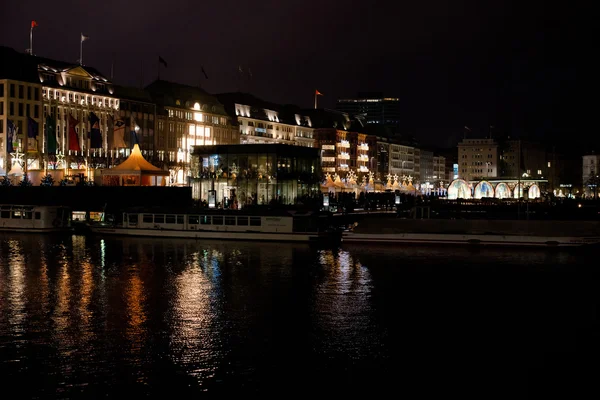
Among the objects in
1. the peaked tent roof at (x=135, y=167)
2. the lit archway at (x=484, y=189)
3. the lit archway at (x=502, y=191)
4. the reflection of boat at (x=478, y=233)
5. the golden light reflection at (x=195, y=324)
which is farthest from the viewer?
the lit archway at (x=502, y=191)

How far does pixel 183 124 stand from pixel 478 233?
303ft

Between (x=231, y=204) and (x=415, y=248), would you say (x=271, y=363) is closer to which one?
(x=415, y=248)

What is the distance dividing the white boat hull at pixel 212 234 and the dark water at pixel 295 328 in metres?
13.1

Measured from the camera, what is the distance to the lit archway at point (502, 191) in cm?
15062

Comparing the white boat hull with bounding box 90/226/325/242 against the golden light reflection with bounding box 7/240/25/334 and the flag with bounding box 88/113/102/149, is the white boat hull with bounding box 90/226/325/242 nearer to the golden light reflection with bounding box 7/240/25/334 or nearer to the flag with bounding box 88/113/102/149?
the golden light reflection with bounding box 7/240/25/334

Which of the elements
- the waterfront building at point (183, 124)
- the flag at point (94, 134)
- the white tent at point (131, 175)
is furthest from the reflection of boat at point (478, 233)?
the waterfront building at point (183, 124)

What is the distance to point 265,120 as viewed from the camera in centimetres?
17025

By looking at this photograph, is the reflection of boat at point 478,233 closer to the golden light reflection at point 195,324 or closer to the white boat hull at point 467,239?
the white boat hull at point 467,239

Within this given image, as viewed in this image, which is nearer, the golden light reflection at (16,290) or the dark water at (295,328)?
the dark water at (295,328)

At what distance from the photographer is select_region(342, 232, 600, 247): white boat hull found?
60.9 meters

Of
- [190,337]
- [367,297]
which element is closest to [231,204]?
[367,297]

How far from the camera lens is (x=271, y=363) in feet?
76.7

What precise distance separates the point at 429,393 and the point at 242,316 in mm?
11317

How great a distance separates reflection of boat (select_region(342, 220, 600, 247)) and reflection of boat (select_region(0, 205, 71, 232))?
28.9 metres
